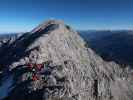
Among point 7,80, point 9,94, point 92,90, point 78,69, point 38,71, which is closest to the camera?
point 9,94

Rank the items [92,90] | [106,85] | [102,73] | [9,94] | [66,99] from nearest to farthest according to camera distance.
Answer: [66,99] < [9,94] < [92,90] < [106,85] < [102,73]

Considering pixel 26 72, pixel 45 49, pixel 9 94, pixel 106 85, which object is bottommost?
pixel 106 85

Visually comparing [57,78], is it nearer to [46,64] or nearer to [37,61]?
[46,64]

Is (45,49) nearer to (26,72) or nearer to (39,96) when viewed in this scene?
(26,72)

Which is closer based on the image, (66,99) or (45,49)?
(66,99)

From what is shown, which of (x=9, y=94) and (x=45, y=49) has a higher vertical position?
(x=45, y=49)

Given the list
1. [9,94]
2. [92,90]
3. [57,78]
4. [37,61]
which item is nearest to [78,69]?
[92,90]
